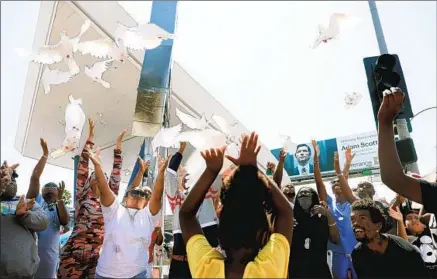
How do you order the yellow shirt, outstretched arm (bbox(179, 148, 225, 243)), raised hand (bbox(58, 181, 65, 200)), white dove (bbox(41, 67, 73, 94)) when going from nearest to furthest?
the yellow shirt → outstretched arm (bbox(179, 148, 225, 243)) → raised hand (bbox(58, 181, 65, 200)) → white dove (bbox(41, 67, 73, 94))

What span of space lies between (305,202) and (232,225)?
2257 mm

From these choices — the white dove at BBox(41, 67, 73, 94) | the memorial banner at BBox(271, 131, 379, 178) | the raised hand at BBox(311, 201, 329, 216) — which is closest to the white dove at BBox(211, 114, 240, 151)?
the raised hand at BBox(311, 201, 329, 216)

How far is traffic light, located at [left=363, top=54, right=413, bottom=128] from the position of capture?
10.2 ft

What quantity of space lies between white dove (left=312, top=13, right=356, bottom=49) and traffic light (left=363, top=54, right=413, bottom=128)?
Answer: 18.3 inches

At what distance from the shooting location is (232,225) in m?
1.52

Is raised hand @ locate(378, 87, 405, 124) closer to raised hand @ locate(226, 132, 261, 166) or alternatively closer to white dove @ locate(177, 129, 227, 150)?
raised hand @ locate(226, 132, 261, 166)

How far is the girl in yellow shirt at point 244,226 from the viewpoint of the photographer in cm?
144

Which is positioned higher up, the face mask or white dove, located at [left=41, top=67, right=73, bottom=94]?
white dove, located at [left=41, top=67, right=73, bottom=94]

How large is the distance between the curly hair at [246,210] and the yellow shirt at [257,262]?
0.06 meters

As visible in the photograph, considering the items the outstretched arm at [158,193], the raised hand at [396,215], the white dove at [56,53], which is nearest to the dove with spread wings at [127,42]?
the white dove at [56,53]

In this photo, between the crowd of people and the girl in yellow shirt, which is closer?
the girl in yellow shirt

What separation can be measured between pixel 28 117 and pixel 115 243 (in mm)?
8507

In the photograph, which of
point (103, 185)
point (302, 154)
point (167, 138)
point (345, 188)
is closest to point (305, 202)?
point (345, 188)

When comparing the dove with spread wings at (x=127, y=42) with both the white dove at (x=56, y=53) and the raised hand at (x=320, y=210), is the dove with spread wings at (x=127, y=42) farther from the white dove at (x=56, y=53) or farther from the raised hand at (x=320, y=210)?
the raised hand at (x=320, y=210)
